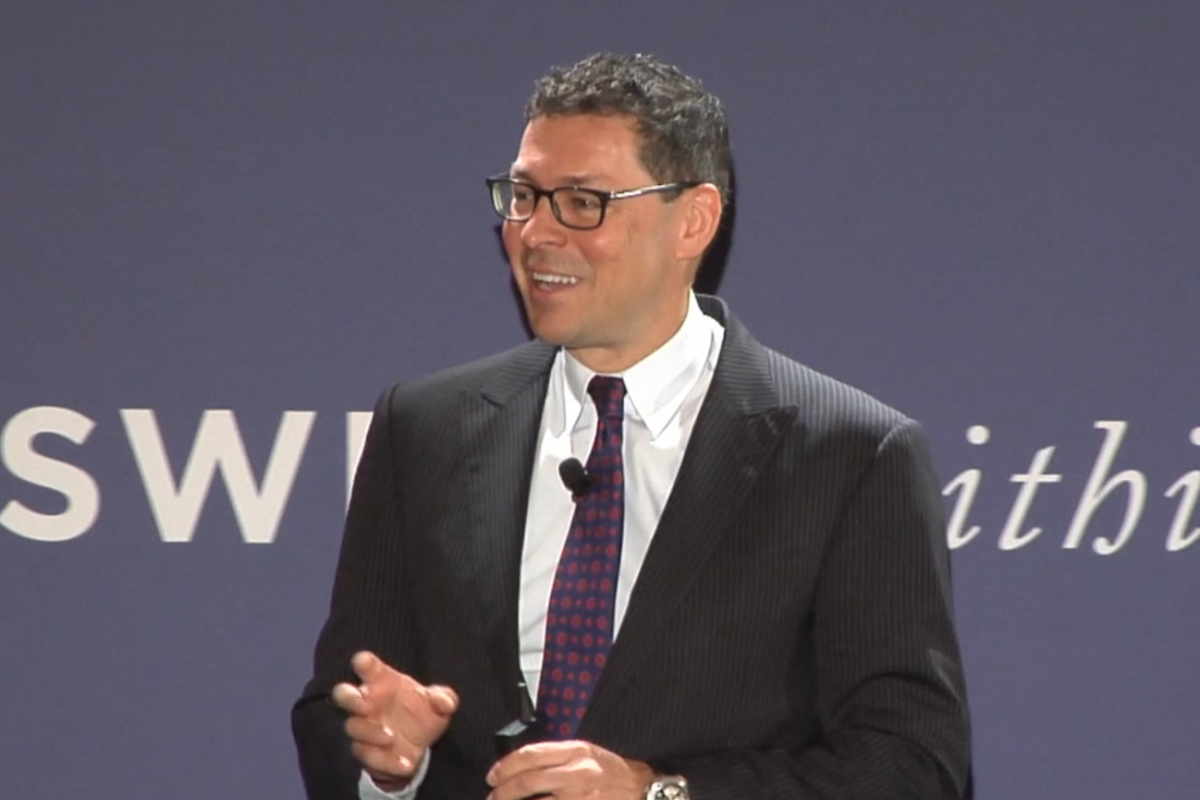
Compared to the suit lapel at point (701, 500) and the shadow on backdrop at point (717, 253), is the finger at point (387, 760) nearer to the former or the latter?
the suit lapel at point (701, 500)

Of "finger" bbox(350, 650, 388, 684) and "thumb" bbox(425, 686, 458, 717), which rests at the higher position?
"finger" bbox(350, 650, 388, 684)

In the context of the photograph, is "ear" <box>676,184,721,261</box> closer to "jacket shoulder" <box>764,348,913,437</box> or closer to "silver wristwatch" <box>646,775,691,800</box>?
"jacket shoulder" <box>764,348,913,437</box>

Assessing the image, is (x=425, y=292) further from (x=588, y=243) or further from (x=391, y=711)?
(x=391, y=711)

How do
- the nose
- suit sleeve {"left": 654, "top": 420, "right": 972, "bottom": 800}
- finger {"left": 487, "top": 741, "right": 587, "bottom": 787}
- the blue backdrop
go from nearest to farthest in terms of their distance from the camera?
finger {"left": 487, "top": 741, "right": 587, "bottom": 787} < suit sleeve {"left": 654, "top": 420, "right": 972, "bottom": 800} < the nose < the blue backdrop

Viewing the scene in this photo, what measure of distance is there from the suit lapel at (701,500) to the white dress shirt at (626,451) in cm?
3

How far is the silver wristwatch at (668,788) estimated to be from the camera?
5.98 feet

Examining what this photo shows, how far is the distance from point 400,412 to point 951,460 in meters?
0.80

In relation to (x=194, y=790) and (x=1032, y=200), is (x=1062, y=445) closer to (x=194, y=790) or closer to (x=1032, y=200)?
(x=1032, y=200)

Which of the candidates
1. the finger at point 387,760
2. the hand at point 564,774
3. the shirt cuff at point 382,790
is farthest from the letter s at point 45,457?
the hand at point 564,774

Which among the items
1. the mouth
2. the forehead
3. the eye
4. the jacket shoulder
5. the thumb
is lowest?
the thumb

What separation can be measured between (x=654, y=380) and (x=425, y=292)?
1.76 feet

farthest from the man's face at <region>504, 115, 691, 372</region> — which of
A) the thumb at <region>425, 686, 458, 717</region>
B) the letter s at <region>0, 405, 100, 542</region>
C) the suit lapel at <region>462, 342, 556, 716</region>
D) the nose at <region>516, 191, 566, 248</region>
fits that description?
the letter s at <region>0, 405, 100, 542</region>

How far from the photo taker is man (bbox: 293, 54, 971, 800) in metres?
1.92

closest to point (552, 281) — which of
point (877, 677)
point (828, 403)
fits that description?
point (828, 403)
